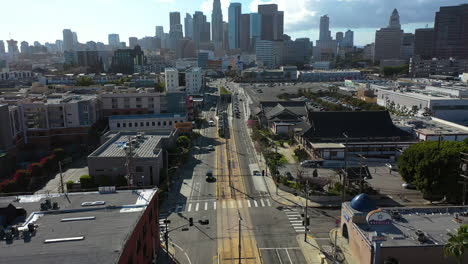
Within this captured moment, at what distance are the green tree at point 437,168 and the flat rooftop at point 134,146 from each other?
3472 centimetres

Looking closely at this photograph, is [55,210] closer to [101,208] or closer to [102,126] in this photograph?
[101,208]

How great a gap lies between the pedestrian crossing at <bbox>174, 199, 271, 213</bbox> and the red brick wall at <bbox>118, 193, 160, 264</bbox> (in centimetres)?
1034

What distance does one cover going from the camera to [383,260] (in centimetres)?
2877

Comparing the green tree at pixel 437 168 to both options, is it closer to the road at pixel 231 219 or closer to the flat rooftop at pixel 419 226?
the flat rooftop at pixel 419 226

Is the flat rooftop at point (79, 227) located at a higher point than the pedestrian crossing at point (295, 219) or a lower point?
higher

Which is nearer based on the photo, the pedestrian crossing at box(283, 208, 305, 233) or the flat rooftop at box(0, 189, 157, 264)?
the flat rooftop at box(0, 189, 157, 264)

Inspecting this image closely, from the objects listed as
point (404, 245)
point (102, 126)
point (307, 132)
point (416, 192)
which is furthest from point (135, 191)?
point (102, 126)

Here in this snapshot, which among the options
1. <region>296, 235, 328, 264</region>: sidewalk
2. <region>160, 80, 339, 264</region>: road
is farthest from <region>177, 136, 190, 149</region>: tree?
<region>296, 235, 328, 264</region>: sidewalk

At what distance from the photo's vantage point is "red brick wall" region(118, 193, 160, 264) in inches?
966

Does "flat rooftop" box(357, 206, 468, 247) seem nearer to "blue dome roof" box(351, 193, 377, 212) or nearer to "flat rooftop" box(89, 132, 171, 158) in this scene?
"blue dome roof" box(351, 193, 377, 212)

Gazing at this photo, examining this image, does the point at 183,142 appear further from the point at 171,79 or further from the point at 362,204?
the point at 171,79

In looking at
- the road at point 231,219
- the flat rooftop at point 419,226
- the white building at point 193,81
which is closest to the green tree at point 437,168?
the flat rooftop at point 419,226

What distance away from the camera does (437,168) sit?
4206 cm

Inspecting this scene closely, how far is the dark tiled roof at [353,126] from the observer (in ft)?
231
